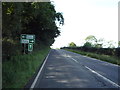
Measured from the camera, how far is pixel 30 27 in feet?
101

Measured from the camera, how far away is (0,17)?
9.79 metres

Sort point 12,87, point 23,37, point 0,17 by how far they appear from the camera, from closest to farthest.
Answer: point 12,87 < point 0,17 < point 23,37

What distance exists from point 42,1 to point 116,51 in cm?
2323

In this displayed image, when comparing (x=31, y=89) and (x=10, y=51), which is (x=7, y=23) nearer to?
(x=31, y=89)

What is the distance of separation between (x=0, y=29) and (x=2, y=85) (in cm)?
424

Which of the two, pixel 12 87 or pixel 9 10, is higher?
pixel 9 10

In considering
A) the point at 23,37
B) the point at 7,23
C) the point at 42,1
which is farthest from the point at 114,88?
the point at 23,37

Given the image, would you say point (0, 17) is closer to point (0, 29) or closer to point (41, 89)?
point (0, 29)

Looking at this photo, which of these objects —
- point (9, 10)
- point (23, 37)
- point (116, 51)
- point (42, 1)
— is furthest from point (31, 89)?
point (116, 51)

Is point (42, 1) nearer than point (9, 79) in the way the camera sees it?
No

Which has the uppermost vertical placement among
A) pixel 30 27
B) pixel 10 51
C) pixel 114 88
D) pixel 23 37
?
pixel 30 27

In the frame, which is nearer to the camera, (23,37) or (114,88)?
(114,88)

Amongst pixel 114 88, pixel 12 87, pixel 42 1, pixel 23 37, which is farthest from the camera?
pixel 23 37

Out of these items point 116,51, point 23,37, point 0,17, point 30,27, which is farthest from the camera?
point 116,51
